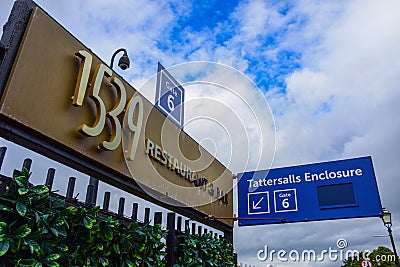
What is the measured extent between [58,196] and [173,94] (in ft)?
6.29

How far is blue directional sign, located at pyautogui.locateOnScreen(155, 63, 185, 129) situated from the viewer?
3451 millimetres

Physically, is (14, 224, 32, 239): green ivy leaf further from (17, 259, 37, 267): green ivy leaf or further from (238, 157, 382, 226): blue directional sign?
(238, 157, 382, 226): blue directional sign

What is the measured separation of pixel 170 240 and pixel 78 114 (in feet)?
4.58

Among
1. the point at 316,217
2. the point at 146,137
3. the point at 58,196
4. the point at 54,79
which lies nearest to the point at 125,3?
the point at 146,137

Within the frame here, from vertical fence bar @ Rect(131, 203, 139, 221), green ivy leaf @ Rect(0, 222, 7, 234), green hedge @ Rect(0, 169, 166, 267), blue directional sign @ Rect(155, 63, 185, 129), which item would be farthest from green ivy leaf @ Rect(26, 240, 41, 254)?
blue directional sign @ Rect(155, 63, 185, 129)

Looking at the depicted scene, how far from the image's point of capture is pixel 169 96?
3625 millimetres

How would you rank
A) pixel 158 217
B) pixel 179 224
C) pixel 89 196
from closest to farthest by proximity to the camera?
pixel 89 196 < pixel 158 217 < pixel 179 224

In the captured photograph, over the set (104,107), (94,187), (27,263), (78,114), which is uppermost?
(104,107)

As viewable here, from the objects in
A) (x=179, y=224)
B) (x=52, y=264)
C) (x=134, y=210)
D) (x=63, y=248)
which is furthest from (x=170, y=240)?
(x=52, y=264)

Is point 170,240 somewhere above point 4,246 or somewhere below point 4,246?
above

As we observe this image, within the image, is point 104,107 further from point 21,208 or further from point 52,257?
point 52,257

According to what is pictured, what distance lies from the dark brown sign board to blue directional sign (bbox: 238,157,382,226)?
56.5 inches

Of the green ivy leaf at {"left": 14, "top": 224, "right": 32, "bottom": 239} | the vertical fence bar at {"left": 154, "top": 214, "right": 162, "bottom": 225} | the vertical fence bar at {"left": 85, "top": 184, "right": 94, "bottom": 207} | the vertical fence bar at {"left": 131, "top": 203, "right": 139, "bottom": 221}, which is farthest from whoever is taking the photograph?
the vertical fence bar at {"left": 154, "top": 214, "right": 162, "bottom": 225}

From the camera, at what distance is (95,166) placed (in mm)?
2396
